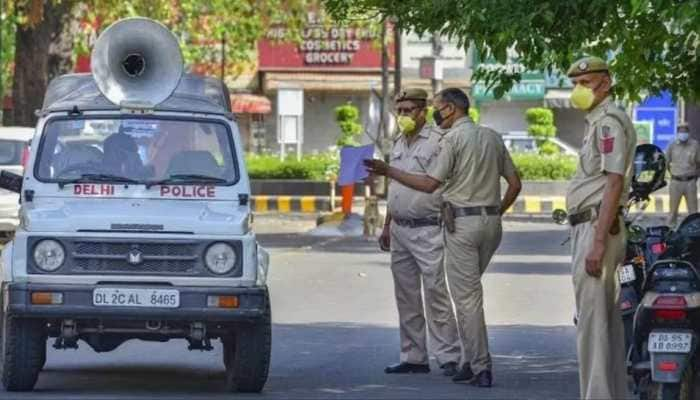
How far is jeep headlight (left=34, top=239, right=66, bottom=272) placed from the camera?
11.2 m

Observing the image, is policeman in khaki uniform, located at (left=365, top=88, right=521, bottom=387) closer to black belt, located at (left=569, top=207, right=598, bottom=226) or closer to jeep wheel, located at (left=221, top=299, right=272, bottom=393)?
jeep wheel, located at (left=221, top=299, right=272, bottom=393)

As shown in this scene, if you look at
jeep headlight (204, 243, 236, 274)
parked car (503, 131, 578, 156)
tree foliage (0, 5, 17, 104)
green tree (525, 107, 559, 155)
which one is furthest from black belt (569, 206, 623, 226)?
tree foliage (0, 5, 17, 104)

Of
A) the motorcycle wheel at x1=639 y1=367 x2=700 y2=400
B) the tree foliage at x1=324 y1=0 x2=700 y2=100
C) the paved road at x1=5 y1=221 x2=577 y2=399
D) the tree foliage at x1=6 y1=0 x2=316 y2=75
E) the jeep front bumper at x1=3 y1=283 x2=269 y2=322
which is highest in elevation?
the tree foliage at x1=6 y1=0 x2=316 y2=75

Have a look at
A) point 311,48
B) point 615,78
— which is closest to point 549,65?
point 615,78

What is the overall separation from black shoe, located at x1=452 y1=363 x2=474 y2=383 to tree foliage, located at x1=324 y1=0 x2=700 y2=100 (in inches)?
71.6

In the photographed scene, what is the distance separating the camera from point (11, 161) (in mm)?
25562

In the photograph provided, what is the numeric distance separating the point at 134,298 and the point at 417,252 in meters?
2.43

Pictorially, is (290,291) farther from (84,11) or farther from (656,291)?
(84,11)

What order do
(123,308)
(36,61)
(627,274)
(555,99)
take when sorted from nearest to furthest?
1. (627,274)
2. (123,308)
3. (36,61)
4. (555,99)

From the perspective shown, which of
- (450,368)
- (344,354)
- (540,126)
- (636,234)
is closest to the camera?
(636,234)

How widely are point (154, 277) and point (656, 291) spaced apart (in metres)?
3.18

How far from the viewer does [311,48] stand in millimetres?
60656

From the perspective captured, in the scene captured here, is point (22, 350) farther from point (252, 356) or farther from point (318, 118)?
point (318, 118)

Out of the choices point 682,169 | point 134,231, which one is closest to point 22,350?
point 134,231
